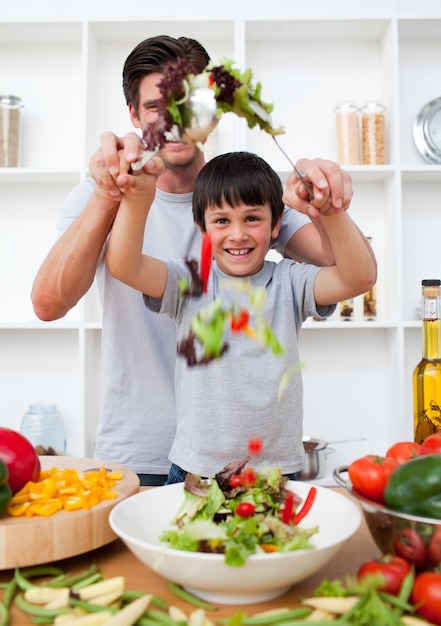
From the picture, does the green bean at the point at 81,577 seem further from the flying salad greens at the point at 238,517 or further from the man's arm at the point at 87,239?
the man's arm at the point at 87,239

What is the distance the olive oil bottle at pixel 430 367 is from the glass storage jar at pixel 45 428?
1.49 meters

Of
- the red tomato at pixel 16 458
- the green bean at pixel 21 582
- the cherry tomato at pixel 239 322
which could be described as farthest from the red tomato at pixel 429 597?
the red tomato at pixel 16 458

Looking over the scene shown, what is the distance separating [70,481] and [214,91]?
585 millimetres

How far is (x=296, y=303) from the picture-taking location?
137cm

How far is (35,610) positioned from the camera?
71 cm

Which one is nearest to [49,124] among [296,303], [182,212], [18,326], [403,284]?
[18,326]

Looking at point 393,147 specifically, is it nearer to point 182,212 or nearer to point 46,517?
point 182,212

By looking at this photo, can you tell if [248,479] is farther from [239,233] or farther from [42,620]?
[239,233]

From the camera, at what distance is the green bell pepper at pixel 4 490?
2.82 feet

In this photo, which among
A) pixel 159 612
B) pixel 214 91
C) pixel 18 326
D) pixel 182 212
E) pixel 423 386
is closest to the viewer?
pixel 159 612

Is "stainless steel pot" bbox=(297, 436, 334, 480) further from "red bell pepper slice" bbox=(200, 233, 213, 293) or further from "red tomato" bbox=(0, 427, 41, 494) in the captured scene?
"red bell pepper slice" bbox=(200, 233, 213, 293)

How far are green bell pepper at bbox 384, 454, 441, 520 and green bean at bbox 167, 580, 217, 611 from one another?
0.76 ft

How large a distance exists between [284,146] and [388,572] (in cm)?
A: 221

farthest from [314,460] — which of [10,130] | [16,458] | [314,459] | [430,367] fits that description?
[10,130]
